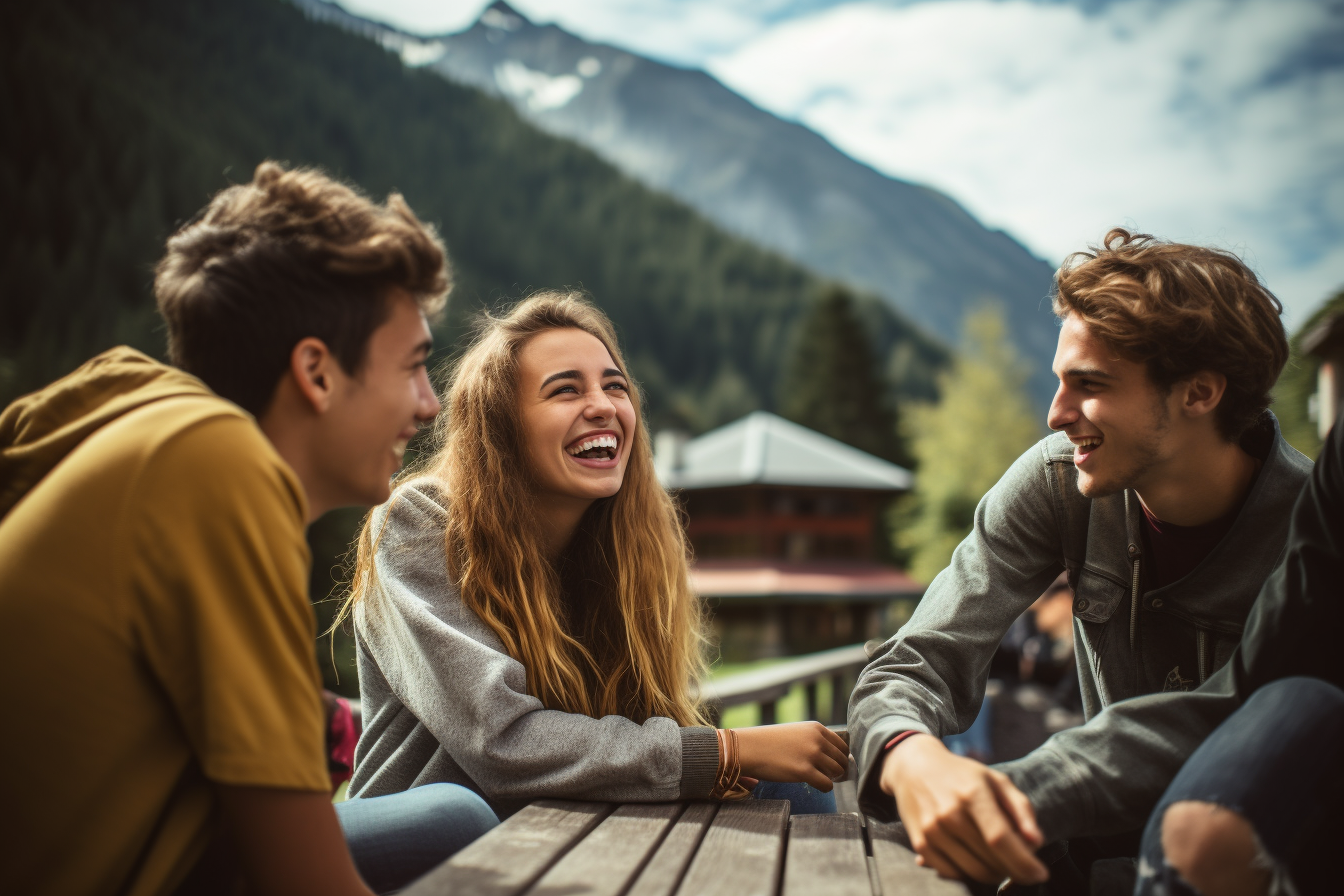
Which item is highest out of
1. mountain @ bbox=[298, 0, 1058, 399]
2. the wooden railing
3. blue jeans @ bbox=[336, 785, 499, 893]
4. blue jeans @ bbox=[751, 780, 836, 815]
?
mountain @ bbox=[298, 0, 1058, 399]

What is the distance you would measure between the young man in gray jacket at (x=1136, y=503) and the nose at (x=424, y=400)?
1.04 meters

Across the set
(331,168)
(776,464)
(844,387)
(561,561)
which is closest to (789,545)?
(776,464)

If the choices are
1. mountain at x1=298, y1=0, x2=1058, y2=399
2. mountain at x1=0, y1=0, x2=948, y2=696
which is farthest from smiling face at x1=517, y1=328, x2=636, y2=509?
mountain at x1=298, y1=0, x2=1058, y2=399

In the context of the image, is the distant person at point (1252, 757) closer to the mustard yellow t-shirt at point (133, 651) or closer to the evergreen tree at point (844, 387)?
the mustard yellow t-shirt at point (133, 651)

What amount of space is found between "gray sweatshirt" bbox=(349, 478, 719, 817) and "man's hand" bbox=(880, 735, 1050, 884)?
0.50m

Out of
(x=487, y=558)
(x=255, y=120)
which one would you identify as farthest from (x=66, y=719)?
(x=255, y=120)

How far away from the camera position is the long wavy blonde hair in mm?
2219

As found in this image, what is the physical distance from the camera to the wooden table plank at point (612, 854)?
4.35 ft

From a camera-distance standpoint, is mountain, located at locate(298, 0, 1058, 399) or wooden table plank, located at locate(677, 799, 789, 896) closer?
wooden table plank, located at locate(677, 799, 789, 896)

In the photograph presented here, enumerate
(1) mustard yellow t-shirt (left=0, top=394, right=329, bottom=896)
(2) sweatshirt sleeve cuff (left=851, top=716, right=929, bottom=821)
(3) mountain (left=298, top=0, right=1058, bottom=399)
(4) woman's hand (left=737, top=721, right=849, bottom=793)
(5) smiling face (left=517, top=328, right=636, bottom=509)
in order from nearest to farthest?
1. (1) mustard yellow t-shirt (left=0, top=394, right=329, bottom=896)
2. (2) sweatshirt sleeve cuff (left=851, top=716, right=929, bottom=821)
3. (4) woman's hand (left=737, top=721, right=849, bottom=793)
4. (5) smiling face (left=517, top=328, right=636, bottom=509)
5. (3) mountain (left=298, top=0, right=1058, bottom=399)

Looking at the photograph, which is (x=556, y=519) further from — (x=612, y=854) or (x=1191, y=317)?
(x=1191, y=317)

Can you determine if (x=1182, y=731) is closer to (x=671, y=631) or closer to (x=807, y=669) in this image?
(x=671, y=631)

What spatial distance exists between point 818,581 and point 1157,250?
96.2 feet

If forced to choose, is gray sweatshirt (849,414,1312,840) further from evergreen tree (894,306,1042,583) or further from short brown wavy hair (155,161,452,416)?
evergreen tree (894,306,1042,583)
